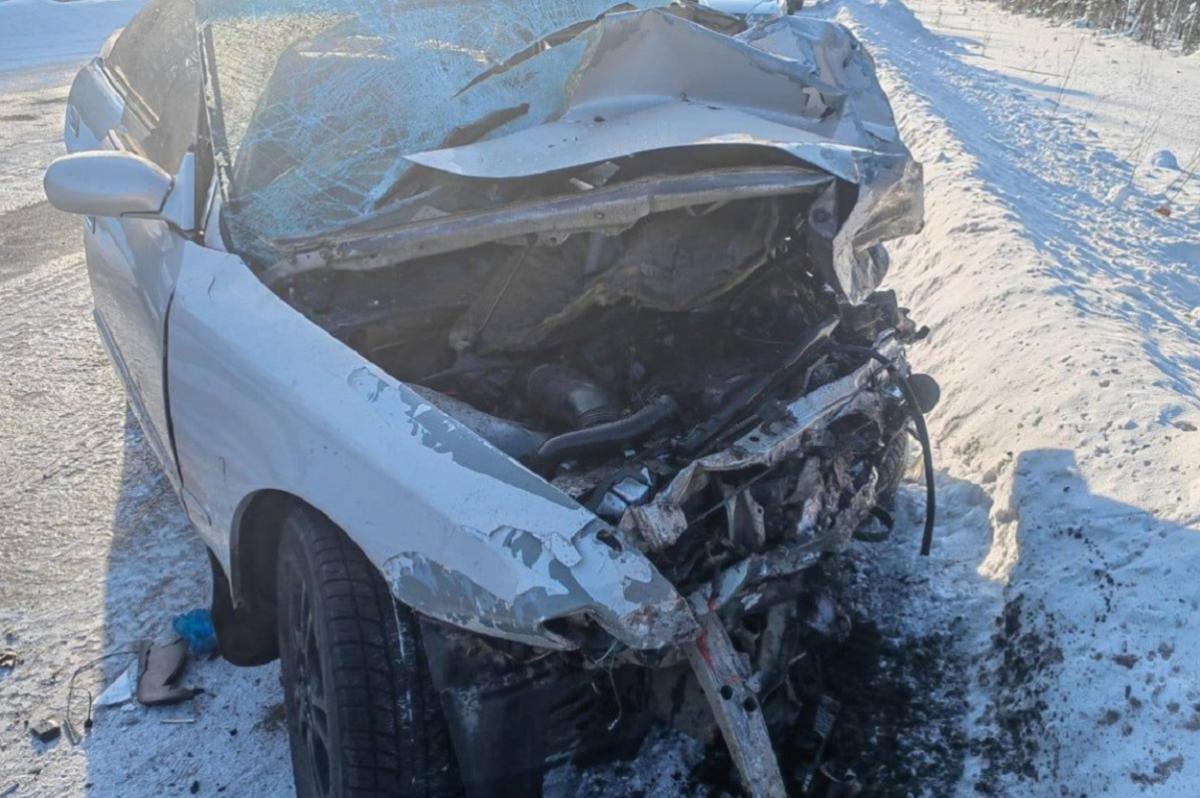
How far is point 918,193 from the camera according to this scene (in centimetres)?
293

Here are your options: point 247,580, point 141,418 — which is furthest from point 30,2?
point 247,580

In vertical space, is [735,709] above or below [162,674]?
above

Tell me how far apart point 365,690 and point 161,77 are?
2641 millimetres

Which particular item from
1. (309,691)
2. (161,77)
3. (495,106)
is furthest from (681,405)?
(161,77)

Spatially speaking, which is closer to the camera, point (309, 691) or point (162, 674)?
point (309, 691)

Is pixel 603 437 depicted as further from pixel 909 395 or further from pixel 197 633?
pixel 197 633

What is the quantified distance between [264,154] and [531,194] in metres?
0.86

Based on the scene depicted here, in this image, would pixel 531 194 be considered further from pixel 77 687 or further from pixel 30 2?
pixel 30 2

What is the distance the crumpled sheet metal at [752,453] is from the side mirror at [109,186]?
1689mm

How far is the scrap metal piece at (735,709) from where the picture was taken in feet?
6.54

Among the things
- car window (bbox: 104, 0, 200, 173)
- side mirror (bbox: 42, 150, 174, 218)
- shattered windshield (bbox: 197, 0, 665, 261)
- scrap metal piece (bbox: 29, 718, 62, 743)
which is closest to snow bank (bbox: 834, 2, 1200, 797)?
shattered windshield (bbox: 197, 0, 665, 261)

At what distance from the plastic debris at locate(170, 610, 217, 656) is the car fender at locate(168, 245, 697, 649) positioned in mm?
576

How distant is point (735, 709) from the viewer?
201 cm

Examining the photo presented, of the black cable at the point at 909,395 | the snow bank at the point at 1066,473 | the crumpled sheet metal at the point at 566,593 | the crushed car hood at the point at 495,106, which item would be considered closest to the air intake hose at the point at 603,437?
the crumpled sheet metal at the point at 566,593
